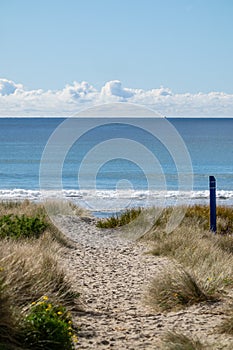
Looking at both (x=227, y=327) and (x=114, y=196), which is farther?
(x=114, y=196)

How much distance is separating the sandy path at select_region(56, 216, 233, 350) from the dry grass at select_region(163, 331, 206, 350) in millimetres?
109

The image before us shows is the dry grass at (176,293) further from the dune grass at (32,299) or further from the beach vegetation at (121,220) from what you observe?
the beach vegetation at (121,220)

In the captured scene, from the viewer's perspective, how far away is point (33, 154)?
6225 cm

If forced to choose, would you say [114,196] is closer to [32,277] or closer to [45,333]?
[32,277]

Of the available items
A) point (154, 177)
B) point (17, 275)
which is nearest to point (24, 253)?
point (17, 275)

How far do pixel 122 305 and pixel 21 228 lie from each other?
3736 mm

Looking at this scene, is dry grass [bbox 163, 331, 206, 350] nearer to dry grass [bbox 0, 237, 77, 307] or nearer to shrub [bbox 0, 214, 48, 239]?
dry grass [bbox 0, 237, 77, 307]

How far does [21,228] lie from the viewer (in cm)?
1080

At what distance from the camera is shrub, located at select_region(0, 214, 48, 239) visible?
410 inches

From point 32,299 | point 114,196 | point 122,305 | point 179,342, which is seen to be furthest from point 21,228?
point 114,196

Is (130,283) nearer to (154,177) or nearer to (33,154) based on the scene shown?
(154,177)

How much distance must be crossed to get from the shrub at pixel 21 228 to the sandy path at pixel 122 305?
67 cm

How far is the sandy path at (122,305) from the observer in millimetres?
6008

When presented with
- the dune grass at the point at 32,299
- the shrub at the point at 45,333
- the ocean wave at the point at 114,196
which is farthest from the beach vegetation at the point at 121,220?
the ocean wave at the point at 114,196
